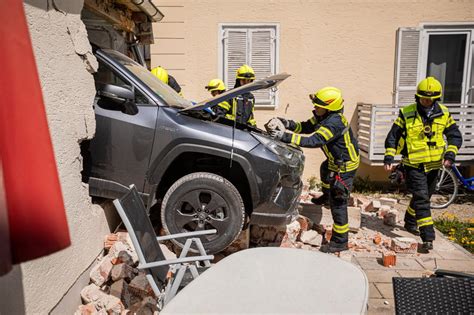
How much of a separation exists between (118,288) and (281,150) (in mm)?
1920

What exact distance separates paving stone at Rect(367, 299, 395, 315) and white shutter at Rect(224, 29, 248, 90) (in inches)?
210

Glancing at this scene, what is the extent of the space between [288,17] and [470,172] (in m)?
4.76

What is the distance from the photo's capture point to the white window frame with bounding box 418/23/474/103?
7691 millimetres

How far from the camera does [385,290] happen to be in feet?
12.2

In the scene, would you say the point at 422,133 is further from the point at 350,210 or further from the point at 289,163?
the point at 289,163

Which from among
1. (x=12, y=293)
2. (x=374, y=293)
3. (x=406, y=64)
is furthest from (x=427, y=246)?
(x=406, y=64)

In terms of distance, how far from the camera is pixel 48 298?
2.69m

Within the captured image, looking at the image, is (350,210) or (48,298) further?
(350,210)

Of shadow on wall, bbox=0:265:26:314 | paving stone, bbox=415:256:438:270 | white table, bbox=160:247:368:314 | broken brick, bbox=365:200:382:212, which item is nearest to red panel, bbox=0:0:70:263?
white table, bbox=160:247:368:314

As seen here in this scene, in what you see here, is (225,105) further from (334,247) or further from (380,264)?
(380,264)

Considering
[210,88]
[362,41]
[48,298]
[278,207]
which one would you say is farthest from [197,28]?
[48,298]

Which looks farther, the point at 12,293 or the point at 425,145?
the point at 425,145

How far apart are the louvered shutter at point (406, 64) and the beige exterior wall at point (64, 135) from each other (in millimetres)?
6170

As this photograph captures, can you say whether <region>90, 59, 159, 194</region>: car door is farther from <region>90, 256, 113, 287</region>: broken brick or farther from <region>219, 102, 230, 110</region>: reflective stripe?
<region>219, 102, 230, 110</region>: reflective stripe
